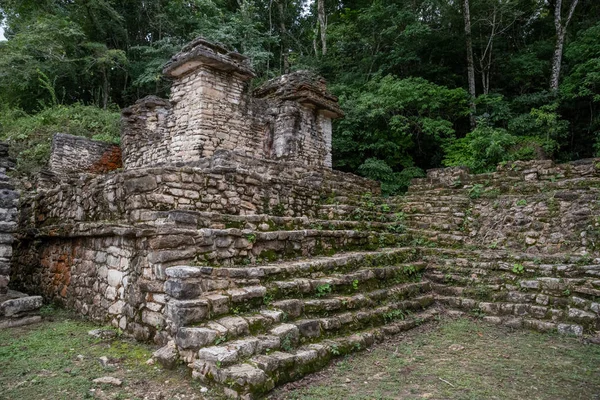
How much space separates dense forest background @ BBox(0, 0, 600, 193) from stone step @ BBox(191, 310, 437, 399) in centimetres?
1081

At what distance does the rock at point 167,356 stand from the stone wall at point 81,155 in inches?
434

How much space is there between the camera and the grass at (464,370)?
293cm

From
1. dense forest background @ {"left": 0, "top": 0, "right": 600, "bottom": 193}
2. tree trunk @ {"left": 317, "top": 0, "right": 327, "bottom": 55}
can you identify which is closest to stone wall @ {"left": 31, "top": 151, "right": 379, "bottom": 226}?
dense forest background @ {"left": 0, "top": 0, "right": 600, "bottom": 193}

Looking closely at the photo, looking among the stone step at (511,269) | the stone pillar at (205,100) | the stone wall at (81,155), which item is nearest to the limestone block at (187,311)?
the stone step at (511,269)

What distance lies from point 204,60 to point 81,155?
6.56 meters

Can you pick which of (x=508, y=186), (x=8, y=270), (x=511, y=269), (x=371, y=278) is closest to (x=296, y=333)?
(x=371, y=278)

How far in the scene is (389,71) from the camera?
18.3m

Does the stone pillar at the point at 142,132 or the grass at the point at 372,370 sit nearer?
the grass at the point at 372,370

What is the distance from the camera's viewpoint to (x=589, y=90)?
12.7 m

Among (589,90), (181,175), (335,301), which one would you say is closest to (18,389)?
(181,175)

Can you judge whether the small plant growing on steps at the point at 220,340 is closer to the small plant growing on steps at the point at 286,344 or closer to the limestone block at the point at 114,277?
the small plant growing on steps at the point at 286,344

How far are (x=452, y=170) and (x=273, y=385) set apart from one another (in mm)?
8220

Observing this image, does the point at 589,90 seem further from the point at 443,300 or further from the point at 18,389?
the point at 18,389

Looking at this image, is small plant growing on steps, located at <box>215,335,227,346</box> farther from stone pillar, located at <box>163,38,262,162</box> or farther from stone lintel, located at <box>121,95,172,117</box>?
stone lintel, located at <box>121,95,172,117</box>
